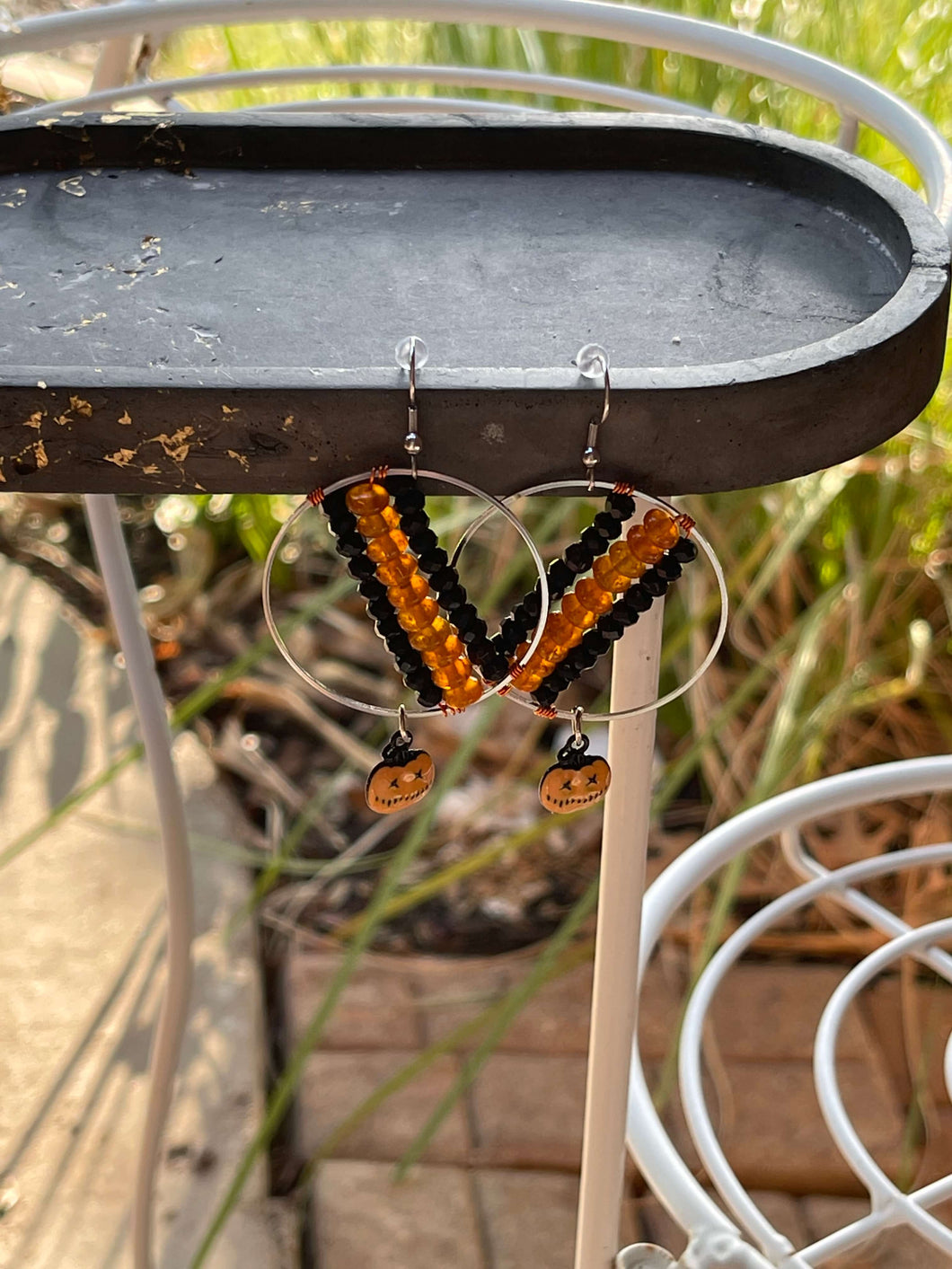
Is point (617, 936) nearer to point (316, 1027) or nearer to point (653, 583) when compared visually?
point (653, 583)

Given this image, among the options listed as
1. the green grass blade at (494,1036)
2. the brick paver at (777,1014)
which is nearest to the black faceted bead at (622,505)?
the green grass blade at (494,1036)

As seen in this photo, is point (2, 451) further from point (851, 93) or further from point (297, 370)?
point (851, 93)

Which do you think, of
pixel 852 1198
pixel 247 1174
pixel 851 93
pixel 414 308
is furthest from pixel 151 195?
pixel 852 1198

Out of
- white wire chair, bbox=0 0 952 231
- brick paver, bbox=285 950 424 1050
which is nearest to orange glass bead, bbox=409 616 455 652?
white wire chair, bbox=0 0 952 231

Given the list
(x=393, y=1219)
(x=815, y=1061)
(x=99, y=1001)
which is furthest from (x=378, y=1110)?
(x=815, y=1061)

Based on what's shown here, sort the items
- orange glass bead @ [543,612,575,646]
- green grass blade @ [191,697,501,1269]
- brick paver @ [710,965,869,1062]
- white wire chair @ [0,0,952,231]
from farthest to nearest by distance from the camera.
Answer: brick paver @ [710,965,869,1062] < green grass blade @ [191,697,501,1269] < white wire chair @ [0,0,952,231] < orange glass bead @ [543,612,575,646]

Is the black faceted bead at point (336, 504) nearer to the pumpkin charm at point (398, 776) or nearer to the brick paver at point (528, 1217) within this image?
the pumpkin charm at point (398, 776)

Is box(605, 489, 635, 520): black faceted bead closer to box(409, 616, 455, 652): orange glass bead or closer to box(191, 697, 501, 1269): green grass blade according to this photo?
box(409, 616, 455, 652): orange glass bead
